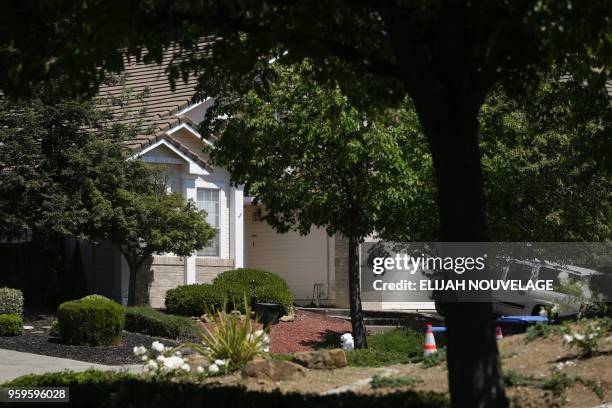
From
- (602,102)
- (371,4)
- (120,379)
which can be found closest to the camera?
(371,4)

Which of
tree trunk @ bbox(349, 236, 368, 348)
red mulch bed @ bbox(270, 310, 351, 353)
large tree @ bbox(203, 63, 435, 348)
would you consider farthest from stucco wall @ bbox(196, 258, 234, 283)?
tree trunk @ bbox(349, 236, 368, 348)

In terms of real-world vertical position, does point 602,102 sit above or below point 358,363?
above

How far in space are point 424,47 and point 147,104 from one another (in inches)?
704

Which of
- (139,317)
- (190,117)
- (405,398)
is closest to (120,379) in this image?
(405,398)

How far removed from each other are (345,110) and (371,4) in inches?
352

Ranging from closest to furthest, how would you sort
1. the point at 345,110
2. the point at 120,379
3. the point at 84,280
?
the point at 120,379 < the point at 345,110 < the point at 84,280

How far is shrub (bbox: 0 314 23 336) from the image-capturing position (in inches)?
728

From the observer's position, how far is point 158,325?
20.0m

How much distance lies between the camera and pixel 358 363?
13.7 m

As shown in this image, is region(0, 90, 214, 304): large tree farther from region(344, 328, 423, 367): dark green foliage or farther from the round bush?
region(344, 328, 423, 367): dark green foliage

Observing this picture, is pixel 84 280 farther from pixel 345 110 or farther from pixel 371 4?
pixel 371 4

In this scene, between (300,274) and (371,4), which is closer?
(371,4)

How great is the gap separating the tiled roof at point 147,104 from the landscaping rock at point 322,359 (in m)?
10.3

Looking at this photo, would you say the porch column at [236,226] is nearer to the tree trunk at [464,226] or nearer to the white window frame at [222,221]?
the white window frame at [222,221]
